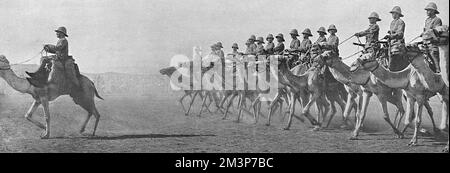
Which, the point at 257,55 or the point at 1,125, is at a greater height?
the point at 257,55

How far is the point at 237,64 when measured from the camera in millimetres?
21469

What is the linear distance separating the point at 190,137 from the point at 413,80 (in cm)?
641

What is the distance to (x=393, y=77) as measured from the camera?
44.4ft

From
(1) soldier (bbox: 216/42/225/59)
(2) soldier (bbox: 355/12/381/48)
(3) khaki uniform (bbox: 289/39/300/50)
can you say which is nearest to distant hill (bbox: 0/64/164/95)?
(1) soldier (bbox: 216/42/225/59)

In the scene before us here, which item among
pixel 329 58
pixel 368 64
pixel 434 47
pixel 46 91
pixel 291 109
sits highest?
pixel 434 47

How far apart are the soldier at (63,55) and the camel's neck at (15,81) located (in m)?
0.65

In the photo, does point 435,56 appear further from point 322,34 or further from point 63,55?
point 63,55

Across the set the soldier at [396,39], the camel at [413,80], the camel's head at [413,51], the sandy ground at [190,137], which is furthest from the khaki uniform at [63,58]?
the camel's head at [413,51]

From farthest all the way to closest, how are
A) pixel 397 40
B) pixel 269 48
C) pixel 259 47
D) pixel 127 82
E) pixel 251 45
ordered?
pixel 127 82 < pixel 251 45 < pixel 259 47 < pixel 269 48 < pixel 397 40

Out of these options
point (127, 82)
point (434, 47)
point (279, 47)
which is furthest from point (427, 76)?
point (127, 82)

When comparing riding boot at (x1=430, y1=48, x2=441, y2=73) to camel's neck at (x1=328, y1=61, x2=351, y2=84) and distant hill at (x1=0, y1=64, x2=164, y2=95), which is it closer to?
camel's neck at (x1=328, y1=61, x2=351, y2=84)
